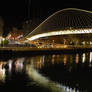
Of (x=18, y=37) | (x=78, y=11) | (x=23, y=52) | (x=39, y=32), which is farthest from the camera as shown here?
(x=18, y=37)

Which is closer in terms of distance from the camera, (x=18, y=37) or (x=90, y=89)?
(x=90, y=89)

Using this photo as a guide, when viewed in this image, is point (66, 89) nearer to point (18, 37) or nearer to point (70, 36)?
point (70, 36)

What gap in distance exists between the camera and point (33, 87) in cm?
905

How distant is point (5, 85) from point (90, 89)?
4314mm

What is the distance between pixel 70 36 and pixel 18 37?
107ft

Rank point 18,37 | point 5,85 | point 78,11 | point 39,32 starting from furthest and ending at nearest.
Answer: point 18,37
point 39,32
point 78,11
point 5,85

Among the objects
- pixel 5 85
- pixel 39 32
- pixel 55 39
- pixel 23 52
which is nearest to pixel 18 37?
pixel 55 39

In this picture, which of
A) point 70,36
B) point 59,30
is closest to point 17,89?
point 59,30

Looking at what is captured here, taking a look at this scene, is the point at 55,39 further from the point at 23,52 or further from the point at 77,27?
the point at 23,52

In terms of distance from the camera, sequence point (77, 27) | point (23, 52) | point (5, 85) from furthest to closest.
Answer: point (77, 27)
point (23, 52)
point (5, 85)

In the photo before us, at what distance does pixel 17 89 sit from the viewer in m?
8.73

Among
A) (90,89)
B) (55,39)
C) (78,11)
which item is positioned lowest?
(90,89)

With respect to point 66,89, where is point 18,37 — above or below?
above

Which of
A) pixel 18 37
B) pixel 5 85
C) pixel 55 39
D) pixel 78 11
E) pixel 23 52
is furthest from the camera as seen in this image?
pixel 18 37
